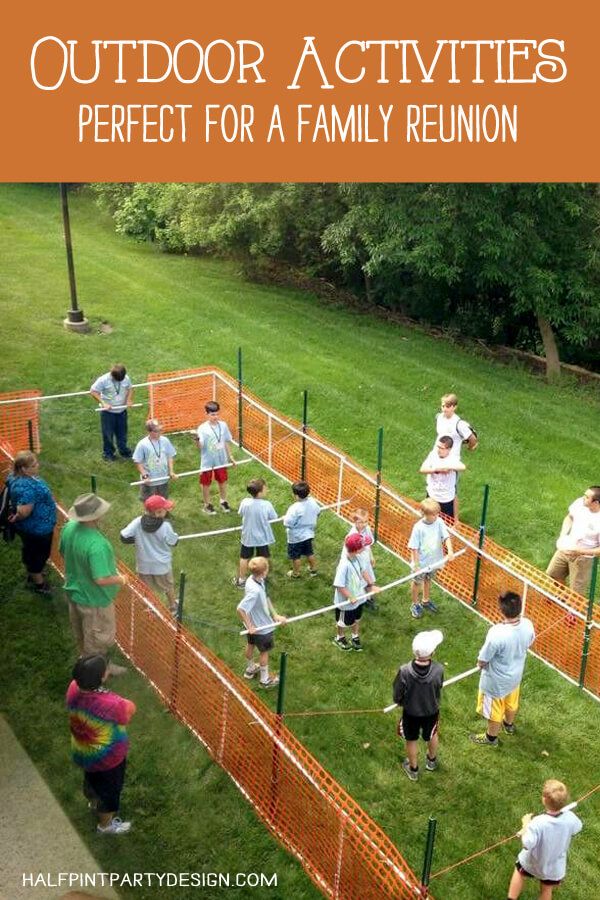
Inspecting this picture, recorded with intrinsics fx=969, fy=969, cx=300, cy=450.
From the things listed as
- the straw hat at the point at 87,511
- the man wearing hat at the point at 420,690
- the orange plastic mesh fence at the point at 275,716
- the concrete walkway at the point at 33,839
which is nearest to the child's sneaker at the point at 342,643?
the orange plastic mesh fence at the point at 275,716

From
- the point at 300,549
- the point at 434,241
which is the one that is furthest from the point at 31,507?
the point at 434,241

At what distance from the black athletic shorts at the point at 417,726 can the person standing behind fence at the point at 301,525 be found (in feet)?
10.5

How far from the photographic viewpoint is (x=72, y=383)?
17484mm

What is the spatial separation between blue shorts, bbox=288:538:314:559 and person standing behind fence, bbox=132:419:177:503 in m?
1.86

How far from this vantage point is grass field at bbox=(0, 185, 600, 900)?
27.7 ft

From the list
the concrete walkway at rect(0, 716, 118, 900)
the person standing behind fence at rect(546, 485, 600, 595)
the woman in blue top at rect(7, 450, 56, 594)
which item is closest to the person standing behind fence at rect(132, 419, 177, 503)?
the woman in blue top at rect(7, 450, 56, 594)

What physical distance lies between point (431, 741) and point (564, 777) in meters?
1.40

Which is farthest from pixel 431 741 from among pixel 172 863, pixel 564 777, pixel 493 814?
pixel 172 863

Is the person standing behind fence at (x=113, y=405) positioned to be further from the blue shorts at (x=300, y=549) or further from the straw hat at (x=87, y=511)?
the straw hat at (x=87, y=511)

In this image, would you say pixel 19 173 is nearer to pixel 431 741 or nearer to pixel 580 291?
pixel 431 741

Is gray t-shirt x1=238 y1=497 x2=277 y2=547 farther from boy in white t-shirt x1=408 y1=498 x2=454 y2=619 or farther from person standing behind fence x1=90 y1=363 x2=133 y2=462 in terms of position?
person standing behind fence x1=90 y1=363 x2=133 y2=462

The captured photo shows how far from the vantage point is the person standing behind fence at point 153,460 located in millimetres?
12289

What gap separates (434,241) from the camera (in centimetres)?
1908

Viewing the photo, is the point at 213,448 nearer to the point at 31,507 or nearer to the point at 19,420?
the point at 31,507
